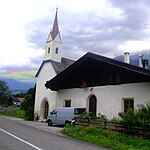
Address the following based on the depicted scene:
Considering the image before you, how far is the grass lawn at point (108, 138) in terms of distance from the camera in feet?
43.7

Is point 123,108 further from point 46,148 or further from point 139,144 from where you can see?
point 46,148

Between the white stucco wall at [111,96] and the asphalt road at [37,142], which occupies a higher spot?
the white stucco wall at [111,96]

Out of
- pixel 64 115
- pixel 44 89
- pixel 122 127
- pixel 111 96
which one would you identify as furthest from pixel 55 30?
pixel 122 127

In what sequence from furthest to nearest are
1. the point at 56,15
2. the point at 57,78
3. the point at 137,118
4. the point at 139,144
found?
the point at 56,15
the point at 57,78
the point at 137,118
the point at 139,144

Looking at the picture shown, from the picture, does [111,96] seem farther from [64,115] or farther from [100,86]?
[64,115]

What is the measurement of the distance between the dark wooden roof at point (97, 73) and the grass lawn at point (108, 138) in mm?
5616

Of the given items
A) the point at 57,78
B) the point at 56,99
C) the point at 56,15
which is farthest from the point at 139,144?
the point at 56,15

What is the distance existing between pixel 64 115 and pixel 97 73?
474 cm

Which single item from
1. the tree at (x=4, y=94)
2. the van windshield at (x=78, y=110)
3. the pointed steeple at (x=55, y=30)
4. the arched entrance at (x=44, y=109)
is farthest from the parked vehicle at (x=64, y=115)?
the tree at (x=4, y=94)

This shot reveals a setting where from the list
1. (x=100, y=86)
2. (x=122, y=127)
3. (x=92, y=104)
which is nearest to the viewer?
(x=122, y=127)

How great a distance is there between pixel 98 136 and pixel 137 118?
238cm

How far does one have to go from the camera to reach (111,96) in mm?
24406

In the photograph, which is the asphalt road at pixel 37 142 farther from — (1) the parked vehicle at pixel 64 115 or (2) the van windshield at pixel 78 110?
(2) the van windshield at pixel 78 110

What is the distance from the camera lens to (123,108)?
77.3ft
